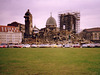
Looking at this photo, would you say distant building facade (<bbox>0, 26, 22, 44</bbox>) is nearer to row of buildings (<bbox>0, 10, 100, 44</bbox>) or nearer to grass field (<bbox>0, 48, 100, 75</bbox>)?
row of buildings (<bbox>0, 10, 100, 44</bbox>)

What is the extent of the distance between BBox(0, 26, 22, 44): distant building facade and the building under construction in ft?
108

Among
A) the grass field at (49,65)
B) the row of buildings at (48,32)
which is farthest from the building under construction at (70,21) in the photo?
the grass field at (49,65)

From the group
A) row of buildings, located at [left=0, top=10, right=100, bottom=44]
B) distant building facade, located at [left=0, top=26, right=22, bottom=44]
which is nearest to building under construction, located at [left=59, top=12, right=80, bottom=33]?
row of buildings, located at [left=0, top=10, right=100, bottom=44]

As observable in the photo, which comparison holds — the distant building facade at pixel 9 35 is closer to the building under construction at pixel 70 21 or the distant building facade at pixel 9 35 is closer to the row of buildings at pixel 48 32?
the row of buildings at pixel 48 32

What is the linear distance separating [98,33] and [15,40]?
6777cm

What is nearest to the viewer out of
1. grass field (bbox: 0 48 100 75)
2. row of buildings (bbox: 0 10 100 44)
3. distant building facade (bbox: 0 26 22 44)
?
grass field (bbox: 0 48 100 75)

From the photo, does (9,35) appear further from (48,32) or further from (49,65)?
(49,65)

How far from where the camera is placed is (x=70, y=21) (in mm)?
83625

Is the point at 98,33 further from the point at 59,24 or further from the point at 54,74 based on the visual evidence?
the point at 54,74

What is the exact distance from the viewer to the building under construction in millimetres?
83750

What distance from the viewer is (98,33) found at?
10806cm

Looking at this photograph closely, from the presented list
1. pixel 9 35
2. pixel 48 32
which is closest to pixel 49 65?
pixel 48 32

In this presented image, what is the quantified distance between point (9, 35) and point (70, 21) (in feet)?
142

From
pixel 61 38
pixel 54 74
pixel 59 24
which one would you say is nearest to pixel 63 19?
pixel 59 24
